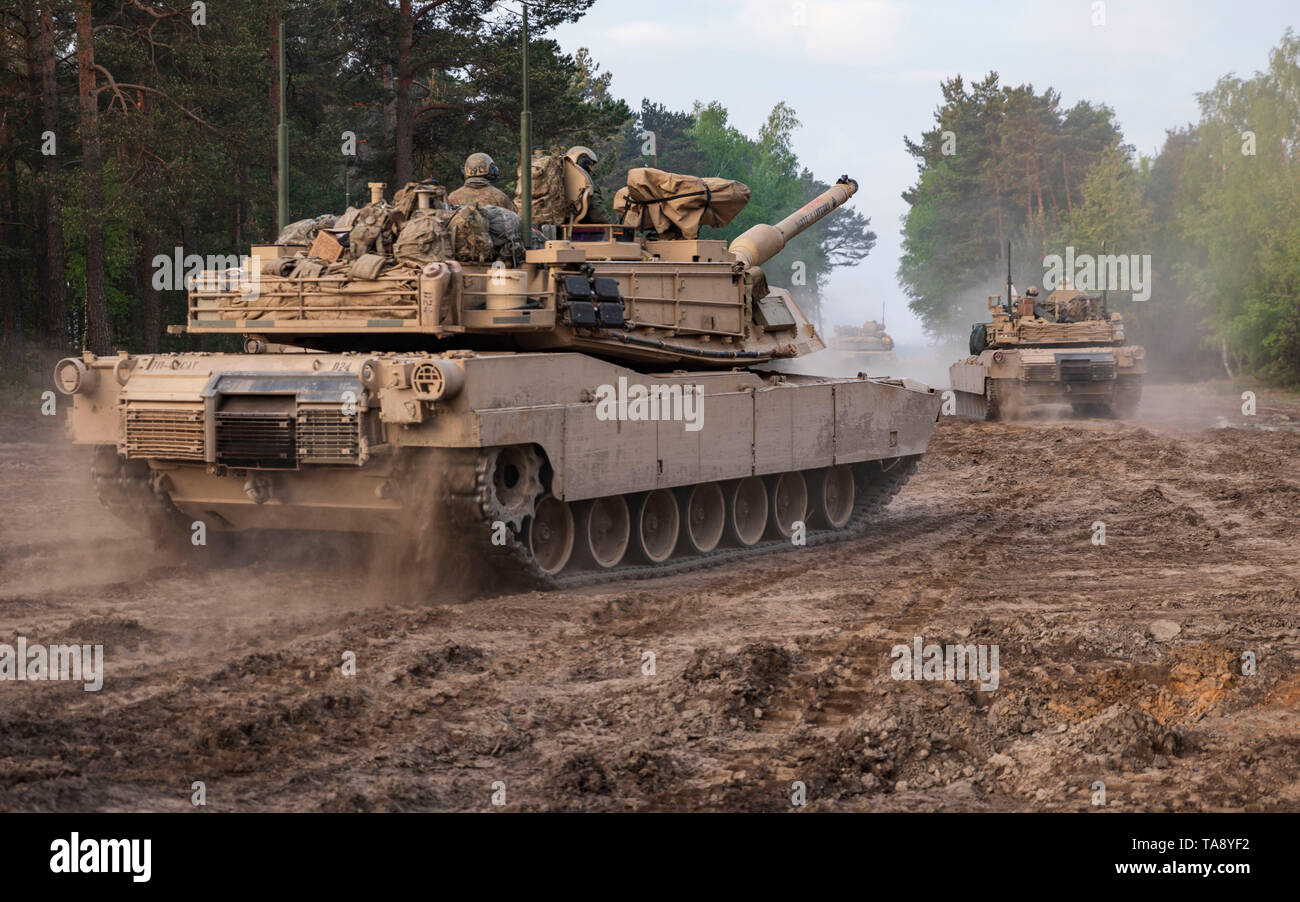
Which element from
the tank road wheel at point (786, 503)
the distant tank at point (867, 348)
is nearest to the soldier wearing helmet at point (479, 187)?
the tank road wheel at point (786, 503)

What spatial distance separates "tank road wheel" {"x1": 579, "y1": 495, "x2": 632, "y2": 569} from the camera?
529 inches

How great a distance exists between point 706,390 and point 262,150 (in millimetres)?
17082

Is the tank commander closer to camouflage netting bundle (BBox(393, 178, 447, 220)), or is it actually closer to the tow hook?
camouflage netting bundle (BBox(393, 178, 447, 220))

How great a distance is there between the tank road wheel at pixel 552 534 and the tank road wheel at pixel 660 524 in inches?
48.2

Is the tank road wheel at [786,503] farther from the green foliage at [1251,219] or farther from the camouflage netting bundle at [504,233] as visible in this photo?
the green foliage at [1251,219]

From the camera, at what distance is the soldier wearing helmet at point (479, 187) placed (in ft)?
45.9

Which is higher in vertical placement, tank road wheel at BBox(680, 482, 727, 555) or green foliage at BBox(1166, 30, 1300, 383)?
green foliage at BBox(1166, 30, 1300, 383)

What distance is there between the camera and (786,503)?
16.4 metres

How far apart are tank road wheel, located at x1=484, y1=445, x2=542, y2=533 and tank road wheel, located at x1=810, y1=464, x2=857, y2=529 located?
5353mm

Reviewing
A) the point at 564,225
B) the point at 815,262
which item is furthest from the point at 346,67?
the point at 815,262

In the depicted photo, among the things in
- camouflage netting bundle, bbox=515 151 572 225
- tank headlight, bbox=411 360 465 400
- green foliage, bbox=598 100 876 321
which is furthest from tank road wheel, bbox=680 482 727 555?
green foliage, bbox=598 100 876 321

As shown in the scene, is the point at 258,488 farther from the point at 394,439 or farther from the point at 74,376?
the point at 74,376

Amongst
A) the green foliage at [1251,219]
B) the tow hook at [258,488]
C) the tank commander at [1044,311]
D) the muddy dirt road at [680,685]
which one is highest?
the green foliage at [1251,219]

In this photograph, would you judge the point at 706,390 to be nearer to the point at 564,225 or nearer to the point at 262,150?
the point at 564,225
